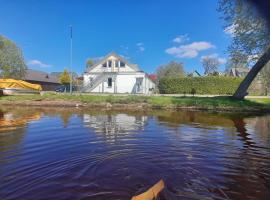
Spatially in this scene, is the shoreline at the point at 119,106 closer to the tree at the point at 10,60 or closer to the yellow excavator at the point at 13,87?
the yellow excavator at the point at 13,87

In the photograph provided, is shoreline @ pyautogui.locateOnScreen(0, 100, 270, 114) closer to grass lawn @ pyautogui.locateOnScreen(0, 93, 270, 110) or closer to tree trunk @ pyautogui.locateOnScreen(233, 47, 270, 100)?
grass lawn @ pyautogui.locateOnScreen(0, 93, 270, 110)

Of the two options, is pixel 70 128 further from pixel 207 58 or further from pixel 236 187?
pixel 207 58

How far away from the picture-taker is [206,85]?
43.4 metres

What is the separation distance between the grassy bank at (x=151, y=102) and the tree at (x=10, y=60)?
14.9 metres

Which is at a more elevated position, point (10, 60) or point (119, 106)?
point (10, 60)

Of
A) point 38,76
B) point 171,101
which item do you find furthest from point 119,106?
point 38,76

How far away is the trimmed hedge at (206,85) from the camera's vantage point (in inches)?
1683

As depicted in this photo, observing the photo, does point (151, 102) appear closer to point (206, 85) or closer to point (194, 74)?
point (206, 85)

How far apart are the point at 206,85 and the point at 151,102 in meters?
18.8

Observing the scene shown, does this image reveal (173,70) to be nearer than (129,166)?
No

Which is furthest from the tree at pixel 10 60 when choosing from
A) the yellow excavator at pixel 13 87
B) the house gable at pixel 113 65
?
the house gable at pixel 113 65

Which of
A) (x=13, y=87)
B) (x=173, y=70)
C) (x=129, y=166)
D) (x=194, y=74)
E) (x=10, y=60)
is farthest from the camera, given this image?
(x=173, y=70)

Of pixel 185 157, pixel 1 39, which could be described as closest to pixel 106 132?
pixel 185 157

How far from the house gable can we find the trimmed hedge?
7.06 meters
